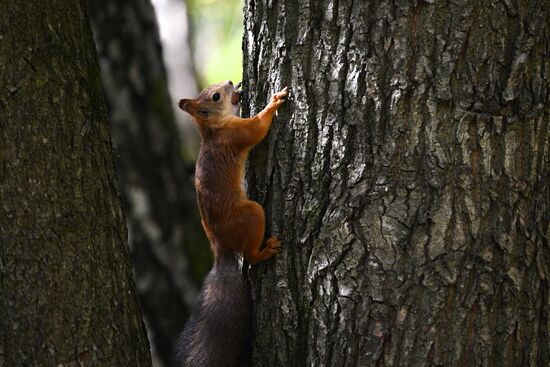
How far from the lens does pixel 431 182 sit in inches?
92.3

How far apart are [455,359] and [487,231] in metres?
0.40

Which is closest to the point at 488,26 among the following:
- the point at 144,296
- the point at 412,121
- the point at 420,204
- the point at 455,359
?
the point at 412,121

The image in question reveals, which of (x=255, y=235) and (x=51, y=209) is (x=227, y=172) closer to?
(x=255, y=235)

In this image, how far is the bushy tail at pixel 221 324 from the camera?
9.14ft

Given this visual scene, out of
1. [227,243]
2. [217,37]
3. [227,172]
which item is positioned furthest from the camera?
[217,37]

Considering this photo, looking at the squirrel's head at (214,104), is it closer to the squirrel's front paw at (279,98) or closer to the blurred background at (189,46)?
the squirrel's front paw at (279,98)

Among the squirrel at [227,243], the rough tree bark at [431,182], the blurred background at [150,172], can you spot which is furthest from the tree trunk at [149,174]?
the rough tree bark at [431,182]

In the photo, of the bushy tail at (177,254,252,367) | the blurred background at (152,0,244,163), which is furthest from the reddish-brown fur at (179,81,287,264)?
the blurred background at (152,0,244,163)

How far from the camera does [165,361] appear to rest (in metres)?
5.17

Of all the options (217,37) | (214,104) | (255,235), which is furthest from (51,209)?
(217,37)

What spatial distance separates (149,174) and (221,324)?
2.66 metres

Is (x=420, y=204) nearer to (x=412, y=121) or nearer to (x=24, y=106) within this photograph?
(x=412, y=121)

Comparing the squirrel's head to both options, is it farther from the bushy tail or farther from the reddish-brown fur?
the bushy tail

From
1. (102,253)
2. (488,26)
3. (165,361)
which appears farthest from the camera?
(165,361)
